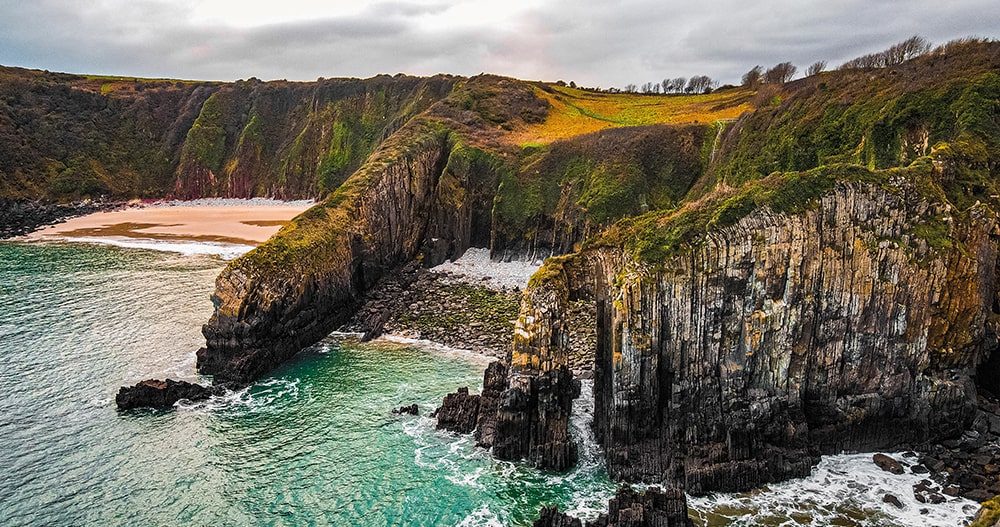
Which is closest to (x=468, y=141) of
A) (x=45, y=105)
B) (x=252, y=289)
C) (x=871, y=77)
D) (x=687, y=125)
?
(x=687, y=125)

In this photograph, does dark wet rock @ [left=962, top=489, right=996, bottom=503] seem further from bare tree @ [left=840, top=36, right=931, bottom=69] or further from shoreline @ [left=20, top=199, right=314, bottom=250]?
shoreline @ [left=20, top=199, right=314, bottom=250]

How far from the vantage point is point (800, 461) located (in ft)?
82.3

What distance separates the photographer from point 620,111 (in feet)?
274

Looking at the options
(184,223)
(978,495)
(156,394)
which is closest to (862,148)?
(978,495)

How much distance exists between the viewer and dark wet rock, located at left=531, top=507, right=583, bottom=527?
2161cm

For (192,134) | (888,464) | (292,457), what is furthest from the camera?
(192,134)

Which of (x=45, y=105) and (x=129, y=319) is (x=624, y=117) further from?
(x=45, y=105)

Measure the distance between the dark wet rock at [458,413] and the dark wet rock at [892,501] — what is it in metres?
17.3

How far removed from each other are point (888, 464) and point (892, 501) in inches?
107

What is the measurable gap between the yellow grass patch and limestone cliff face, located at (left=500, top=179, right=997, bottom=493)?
3852cm

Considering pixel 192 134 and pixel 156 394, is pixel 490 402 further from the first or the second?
pixel 192 134

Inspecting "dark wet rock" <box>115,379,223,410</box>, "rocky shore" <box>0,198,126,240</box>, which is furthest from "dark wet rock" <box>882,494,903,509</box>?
"rocky shore" <box>0,198,126,240</box>

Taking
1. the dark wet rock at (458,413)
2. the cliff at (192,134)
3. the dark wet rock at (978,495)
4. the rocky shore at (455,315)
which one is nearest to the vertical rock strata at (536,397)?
the dark wet rock at (458,413)

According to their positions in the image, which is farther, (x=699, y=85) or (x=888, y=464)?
(x=699, y=85)
